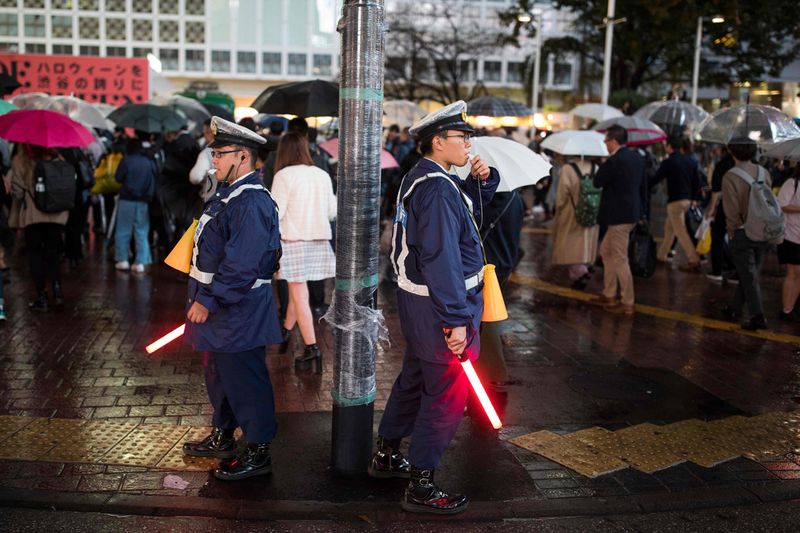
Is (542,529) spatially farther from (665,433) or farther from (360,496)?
(665,433)

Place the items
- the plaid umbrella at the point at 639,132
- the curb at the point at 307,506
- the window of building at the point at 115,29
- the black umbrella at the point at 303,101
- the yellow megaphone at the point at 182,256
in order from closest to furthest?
the curb at the point at 307,506 < the yellow megaphone at the point at 182,256 < the black umbrella at the point at 303,101 < the plaid umbrella at the point at 639,132 < the window of building at the point at 115,29

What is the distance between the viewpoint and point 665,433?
5410 millimetres

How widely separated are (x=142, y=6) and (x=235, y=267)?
6305 cm

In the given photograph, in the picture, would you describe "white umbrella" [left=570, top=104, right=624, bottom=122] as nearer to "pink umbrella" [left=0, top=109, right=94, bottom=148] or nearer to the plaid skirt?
the plaid skirt

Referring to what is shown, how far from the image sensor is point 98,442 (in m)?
4.98

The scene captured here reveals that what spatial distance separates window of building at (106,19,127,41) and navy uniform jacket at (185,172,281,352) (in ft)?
206

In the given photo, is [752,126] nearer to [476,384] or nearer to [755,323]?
[755,323]

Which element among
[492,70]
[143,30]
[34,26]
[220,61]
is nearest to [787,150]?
[492,70]

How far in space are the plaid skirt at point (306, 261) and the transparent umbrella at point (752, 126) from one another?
15.1 ft

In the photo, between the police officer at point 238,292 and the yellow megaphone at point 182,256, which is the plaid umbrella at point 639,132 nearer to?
the police officer at point 238,292

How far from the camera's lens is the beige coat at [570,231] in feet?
32.4

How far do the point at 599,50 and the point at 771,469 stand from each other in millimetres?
28375

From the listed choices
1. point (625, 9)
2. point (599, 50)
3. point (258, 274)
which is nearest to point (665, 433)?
point (258, 274)

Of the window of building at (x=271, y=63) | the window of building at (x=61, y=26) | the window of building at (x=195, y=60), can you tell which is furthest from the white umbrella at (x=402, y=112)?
the window of building at (x=61, y=26)
